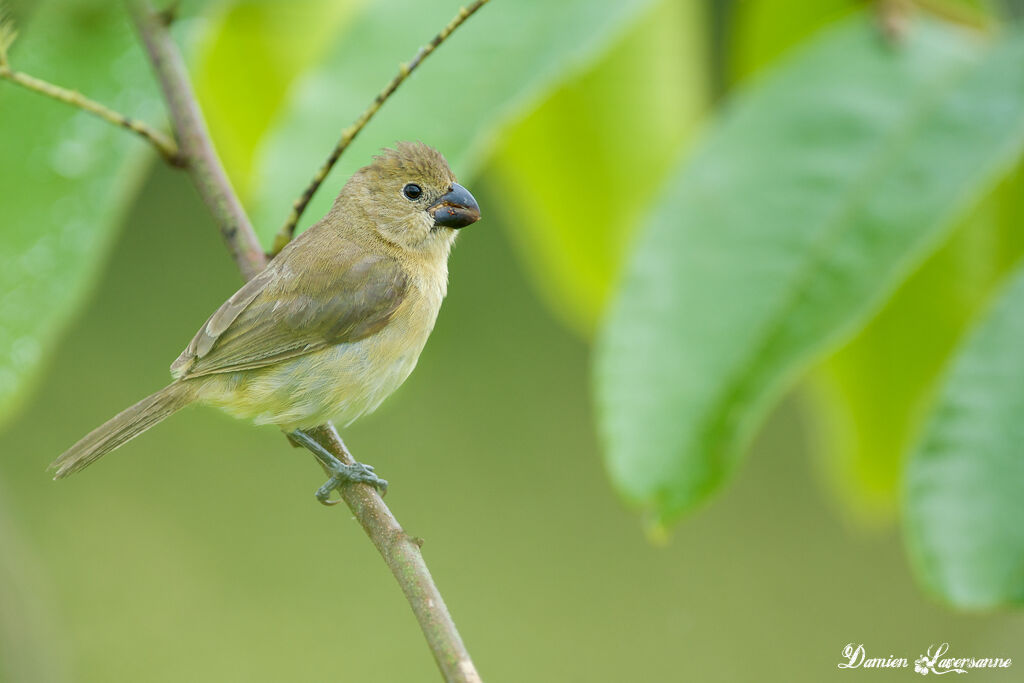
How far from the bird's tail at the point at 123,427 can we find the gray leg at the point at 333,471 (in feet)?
0.45

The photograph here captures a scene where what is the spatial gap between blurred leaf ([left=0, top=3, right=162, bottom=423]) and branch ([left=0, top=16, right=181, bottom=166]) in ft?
0.34

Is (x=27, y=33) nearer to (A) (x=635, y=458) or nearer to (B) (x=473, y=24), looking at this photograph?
(B) (x=473, y=24)

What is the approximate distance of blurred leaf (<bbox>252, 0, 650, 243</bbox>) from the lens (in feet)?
3.92

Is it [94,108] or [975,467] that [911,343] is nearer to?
[975,467]

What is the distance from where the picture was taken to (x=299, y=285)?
1332mm

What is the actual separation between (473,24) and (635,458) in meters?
0.56

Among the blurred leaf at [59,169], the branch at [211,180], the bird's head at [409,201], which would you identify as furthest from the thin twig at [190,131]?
the bird's head at [409,201]

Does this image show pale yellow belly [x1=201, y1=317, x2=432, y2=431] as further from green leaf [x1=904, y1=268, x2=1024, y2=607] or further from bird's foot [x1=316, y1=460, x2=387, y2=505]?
green leaf [x1=904, y1=268, x2=1024, y2=607]

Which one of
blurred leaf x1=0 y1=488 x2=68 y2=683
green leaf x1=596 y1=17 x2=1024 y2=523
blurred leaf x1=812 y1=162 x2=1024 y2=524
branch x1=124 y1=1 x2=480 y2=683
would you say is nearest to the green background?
blurred leaf x1=0 y1=488 x2=68 y2=683

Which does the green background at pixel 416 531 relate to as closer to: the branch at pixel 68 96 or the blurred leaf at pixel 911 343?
the blurred leaf at pixel 911 343

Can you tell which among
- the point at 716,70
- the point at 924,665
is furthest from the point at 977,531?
the point at 716,70

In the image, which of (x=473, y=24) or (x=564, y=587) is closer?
(x=473, y=24)

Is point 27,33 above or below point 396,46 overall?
above
